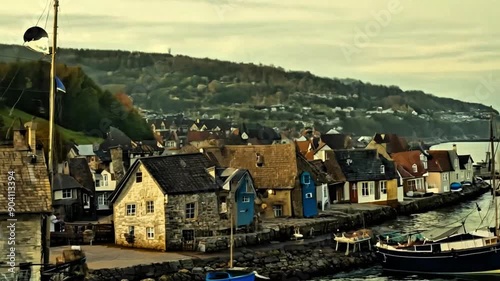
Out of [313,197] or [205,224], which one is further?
[313,197]

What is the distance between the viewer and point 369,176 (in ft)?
194

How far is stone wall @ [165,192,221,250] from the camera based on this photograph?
127ft

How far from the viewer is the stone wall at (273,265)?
111ft

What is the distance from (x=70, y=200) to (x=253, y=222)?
12980 millimetres

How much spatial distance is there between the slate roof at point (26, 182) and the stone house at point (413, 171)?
4985cm

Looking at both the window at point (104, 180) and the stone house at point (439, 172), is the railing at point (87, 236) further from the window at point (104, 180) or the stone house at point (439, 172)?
the stone house at point (439, 172)

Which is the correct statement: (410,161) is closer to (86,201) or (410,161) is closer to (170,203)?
(86,201)

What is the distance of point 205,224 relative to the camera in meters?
39.8

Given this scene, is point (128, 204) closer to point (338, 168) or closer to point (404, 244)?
point (404, 244)

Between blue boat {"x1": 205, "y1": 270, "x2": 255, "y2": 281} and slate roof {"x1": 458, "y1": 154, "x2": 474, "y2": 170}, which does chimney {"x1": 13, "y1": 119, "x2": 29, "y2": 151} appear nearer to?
blue boat {"x1": 205, "y1": 270, "x2": 255, "y2": 281}

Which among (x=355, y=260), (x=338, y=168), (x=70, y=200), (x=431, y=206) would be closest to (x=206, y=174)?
(x=355, y=260)

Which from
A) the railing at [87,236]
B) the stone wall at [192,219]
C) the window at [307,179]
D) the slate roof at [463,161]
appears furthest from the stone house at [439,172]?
the railing at [87,236]

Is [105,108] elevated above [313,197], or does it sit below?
above

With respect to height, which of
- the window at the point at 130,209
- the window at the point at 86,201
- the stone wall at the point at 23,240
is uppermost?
the window at the point at 86,201
